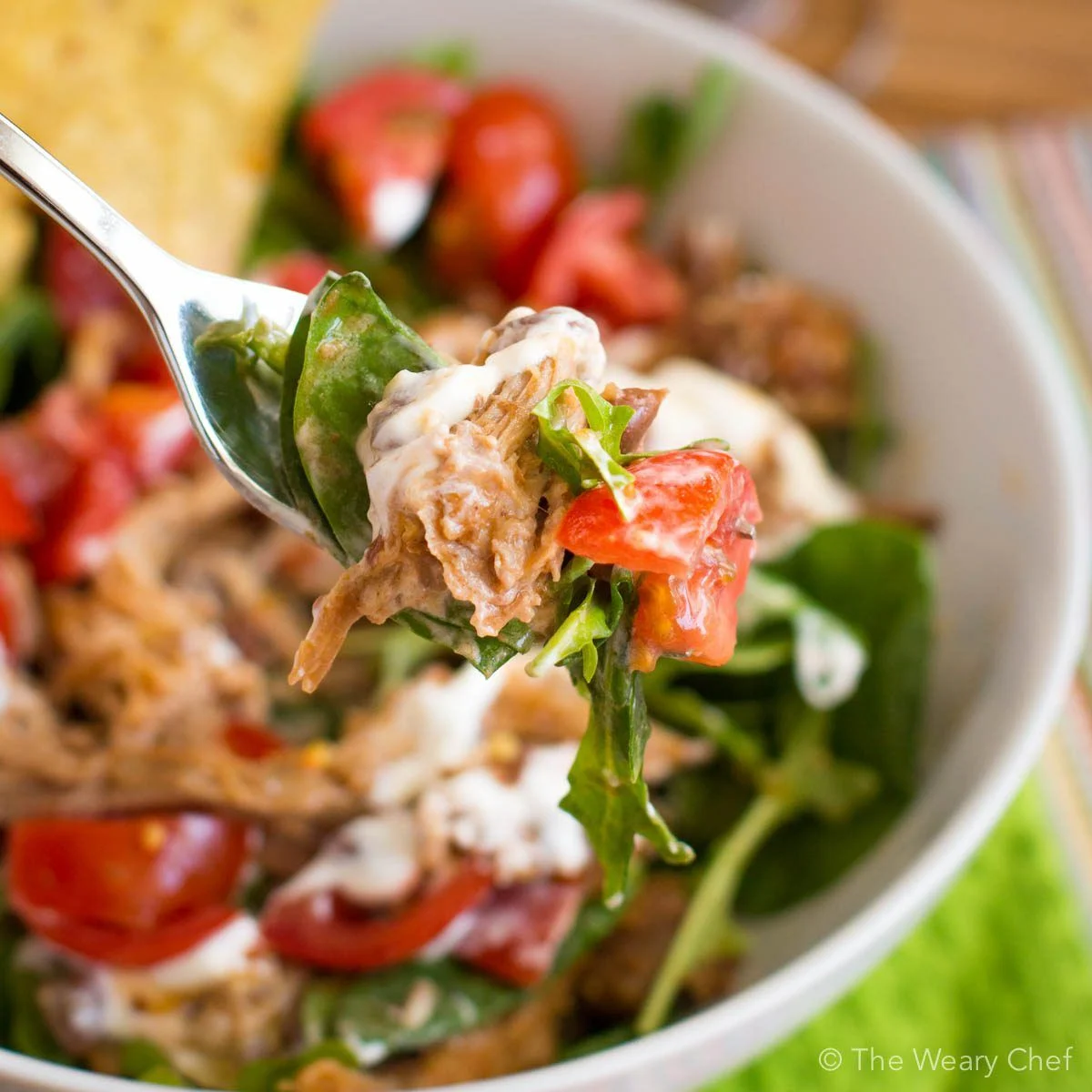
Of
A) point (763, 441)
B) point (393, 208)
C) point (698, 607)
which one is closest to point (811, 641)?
point (763, 441)

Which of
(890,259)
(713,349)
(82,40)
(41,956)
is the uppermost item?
(82,40)

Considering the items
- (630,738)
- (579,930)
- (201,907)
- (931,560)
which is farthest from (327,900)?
(931,560)

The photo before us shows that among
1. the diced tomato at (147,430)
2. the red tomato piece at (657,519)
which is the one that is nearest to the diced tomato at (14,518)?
the diced tomato at (147,430)

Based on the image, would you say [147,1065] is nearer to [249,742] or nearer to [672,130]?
[249,742]

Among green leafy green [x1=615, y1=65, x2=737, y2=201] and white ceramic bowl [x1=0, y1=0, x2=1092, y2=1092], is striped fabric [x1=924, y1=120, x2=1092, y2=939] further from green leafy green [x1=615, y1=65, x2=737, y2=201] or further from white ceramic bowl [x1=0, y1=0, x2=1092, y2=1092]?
green leafy green [x1=615, y1=65, x2=737, y2=201]

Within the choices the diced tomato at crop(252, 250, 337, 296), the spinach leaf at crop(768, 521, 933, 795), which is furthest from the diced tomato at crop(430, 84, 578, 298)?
the spinach leaf at crop(768, 521, 933, 795)

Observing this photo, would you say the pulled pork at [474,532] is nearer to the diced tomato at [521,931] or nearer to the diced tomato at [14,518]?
the diced tomato at [521,931]

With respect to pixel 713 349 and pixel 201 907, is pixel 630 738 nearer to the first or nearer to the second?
pixel 201 907
